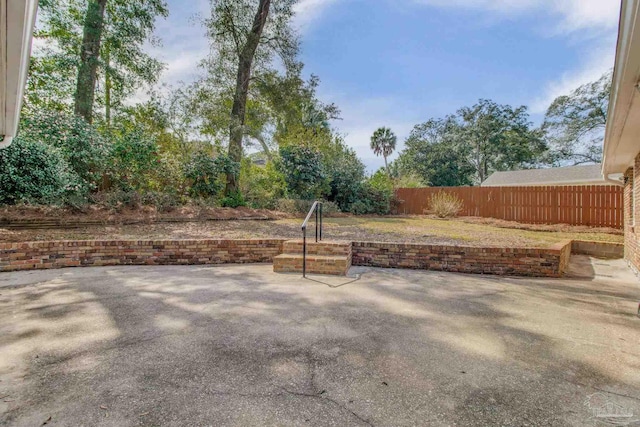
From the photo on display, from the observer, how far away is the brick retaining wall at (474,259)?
5.01 metres

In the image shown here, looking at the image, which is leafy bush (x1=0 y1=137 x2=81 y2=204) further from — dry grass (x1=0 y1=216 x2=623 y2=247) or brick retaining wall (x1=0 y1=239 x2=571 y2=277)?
brick retaining wall (x1=0 y1=239 x2=571 y2=277)

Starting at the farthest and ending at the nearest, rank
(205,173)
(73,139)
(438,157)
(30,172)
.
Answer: (438,157)
(205,173)
(73,139)
(30,172)

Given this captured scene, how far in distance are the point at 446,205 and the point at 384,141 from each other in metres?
24.9

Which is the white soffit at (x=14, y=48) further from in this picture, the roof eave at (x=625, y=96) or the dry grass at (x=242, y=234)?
the roof eave at (x=625, y=96)

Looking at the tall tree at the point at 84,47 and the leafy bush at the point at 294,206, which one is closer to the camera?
the tall tree at the point at 84,47

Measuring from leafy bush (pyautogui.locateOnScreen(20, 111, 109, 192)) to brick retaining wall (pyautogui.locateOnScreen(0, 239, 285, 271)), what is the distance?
4.37 metres

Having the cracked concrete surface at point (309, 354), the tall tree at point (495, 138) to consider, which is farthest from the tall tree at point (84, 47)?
the tall tree at point (495, 138)

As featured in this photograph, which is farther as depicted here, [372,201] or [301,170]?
[372,201]

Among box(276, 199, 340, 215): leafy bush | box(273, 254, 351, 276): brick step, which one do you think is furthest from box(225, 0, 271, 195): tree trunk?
box(273, 254, 351, 276): brick step

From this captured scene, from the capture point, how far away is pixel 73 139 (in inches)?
331

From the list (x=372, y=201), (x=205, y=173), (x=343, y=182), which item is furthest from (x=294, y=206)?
(x=372, y=201)

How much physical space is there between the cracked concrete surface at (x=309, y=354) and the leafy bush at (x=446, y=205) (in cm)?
1003

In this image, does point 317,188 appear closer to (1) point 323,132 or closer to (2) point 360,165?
(2) point 360,165

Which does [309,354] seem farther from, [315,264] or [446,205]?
[446,205]
